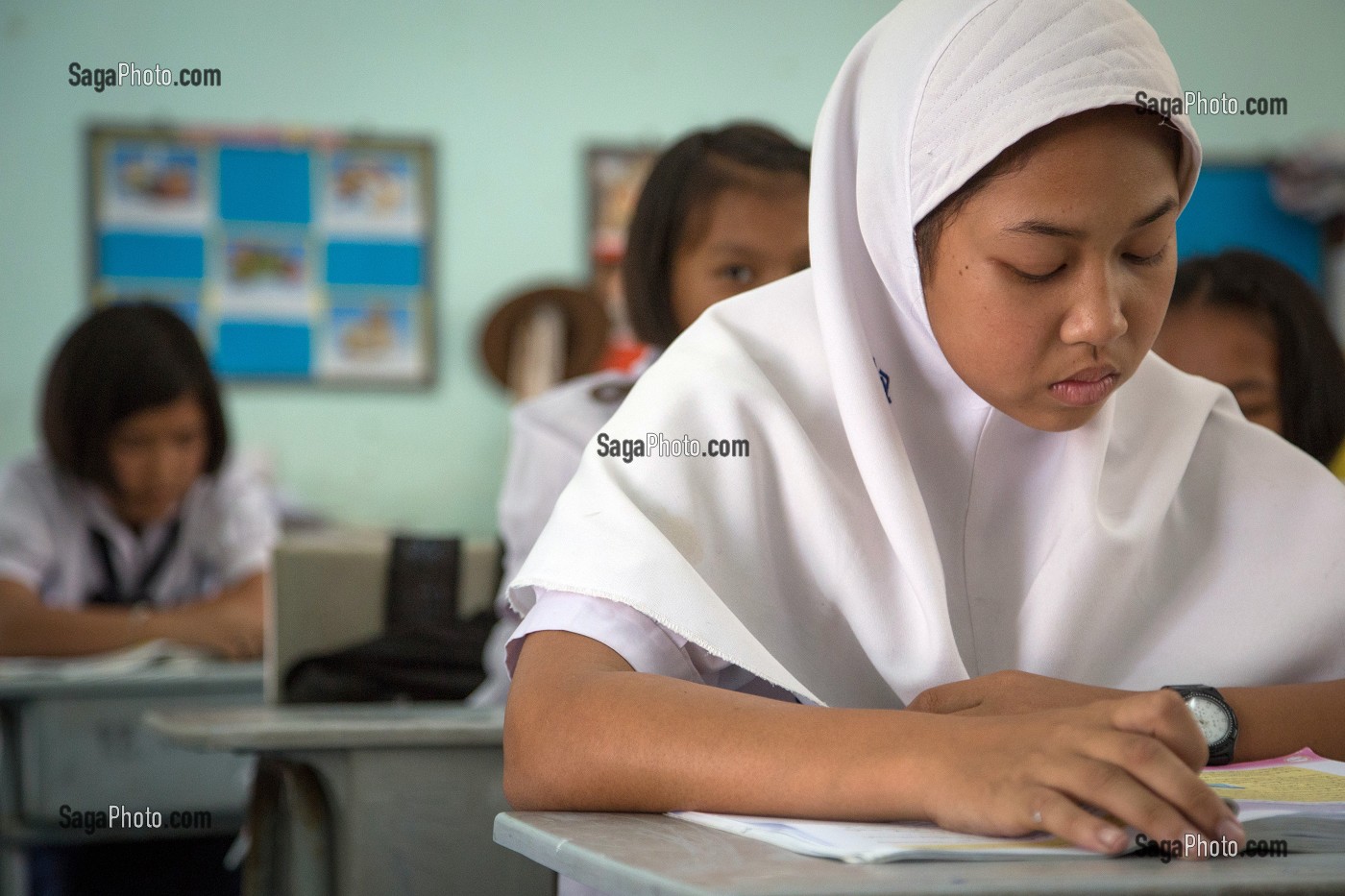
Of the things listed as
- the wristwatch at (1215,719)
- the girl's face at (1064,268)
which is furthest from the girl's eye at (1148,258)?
the wristwatch at (1215,719)

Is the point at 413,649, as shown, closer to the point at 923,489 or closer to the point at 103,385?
the point at 923,489

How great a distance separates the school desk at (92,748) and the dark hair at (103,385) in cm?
83

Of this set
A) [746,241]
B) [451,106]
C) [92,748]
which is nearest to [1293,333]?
[746,241]

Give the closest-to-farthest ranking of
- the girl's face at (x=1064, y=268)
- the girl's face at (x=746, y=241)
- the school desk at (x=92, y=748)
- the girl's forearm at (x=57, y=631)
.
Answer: the girl's face at (x=1064, y=268)
the girl's face at (x=746, y=241)
the school desk at (x=92, y=748)
the girl's forearm at (x=57, y=631)

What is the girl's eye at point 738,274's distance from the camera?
1.79 m

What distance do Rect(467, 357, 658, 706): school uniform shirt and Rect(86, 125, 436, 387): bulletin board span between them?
2.70m

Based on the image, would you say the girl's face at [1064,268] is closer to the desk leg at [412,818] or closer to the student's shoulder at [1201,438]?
the student's shoulder at [1201,438]

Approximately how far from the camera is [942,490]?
40.7 inches

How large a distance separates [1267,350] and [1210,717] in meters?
1.13

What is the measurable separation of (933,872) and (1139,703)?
0.16m

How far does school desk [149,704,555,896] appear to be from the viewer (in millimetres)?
1417

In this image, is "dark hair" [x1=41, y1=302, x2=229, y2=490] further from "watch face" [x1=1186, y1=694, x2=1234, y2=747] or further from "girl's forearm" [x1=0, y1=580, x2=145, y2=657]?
"watch face" [x1=1186, y1=694, x2=1234, y2=747]

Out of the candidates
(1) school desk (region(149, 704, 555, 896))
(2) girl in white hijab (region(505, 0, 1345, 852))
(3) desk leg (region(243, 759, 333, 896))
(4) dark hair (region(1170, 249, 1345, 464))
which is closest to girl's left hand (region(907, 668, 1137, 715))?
(2) girl in white hijab (region(505, 0, 1345, 852))

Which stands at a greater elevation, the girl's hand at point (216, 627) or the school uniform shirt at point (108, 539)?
the school uniform shirt at point (108, 539)
